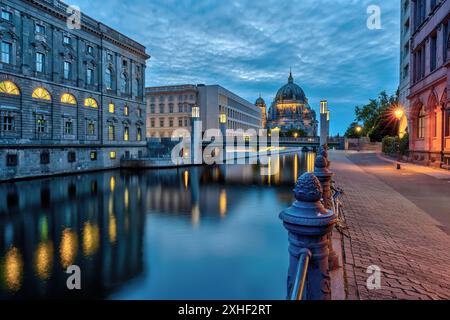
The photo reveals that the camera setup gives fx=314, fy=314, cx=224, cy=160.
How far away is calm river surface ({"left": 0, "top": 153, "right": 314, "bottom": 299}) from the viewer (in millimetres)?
8039

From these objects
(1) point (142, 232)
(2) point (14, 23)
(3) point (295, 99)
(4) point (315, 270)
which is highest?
(3) point (295, 99)

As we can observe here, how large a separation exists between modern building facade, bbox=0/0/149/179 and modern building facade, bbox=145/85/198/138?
30674 mm

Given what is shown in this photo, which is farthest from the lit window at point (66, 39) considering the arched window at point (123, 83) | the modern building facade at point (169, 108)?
the modern building facade at point (169, 108)

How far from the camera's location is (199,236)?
41.4ft

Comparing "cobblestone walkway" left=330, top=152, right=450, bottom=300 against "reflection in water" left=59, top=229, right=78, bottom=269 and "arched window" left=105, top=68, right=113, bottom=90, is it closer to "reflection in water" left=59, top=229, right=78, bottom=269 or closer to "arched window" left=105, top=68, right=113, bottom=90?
"reflection in water" left=59, top=229, right=78, bottom=269

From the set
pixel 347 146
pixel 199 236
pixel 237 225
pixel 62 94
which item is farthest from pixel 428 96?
pixel 347 146

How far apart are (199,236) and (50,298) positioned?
6.08 meters

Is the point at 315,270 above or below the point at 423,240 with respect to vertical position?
above

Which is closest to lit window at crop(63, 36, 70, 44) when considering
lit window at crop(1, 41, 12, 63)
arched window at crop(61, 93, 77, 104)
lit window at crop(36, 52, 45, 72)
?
lit window at crop(36, 52, 45, 72)

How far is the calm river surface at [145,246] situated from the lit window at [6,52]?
15136 millimetres

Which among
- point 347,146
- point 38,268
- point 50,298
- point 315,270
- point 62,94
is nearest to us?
point 315,270

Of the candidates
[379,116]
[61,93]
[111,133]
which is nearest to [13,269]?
[61,93]
